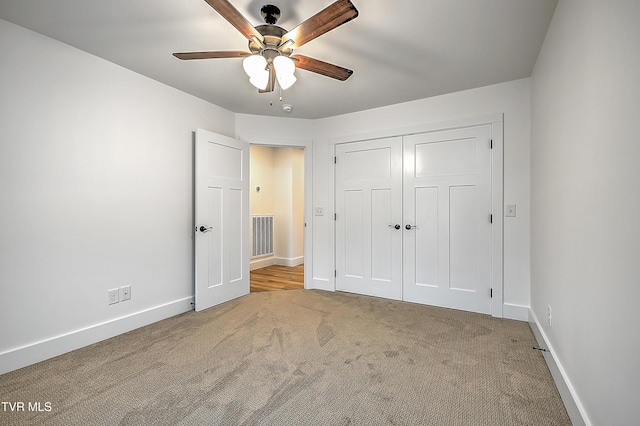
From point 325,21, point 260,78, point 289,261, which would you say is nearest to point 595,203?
point 325,21

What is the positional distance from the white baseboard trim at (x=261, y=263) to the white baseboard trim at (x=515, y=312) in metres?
3.95

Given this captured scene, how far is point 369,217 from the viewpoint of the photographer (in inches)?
148

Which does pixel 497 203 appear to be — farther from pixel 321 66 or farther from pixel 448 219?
pixel 321 66

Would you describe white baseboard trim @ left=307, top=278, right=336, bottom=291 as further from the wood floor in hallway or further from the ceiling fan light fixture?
the ceiling fan light fixture

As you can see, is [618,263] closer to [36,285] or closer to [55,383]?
[55,383]

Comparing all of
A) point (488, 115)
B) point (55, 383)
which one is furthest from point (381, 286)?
point (55, 383)

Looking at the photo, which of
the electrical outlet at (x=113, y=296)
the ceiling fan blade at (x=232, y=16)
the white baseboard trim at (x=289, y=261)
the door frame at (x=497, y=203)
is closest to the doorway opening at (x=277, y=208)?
the white baseboard trim at (x=289, y=261)

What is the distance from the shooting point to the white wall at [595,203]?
1.00 m

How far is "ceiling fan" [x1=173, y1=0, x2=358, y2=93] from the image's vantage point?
1.57 meters

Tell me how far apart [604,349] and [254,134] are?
3.74 m

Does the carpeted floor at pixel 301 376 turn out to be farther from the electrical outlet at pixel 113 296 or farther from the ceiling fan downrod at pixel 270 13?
the ceiling fan downrod at pixel 270 13

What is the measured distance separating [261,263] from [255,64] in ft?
14.1

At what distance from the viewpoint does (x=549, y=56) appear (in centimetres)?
209

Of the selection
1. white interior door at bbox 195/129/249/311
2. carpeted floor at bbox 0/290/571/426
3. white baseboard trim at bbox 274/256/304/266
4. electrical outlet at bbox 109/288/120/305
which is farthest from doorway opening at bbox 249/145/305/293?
electrical outlet at bbox 109/288/120/305
